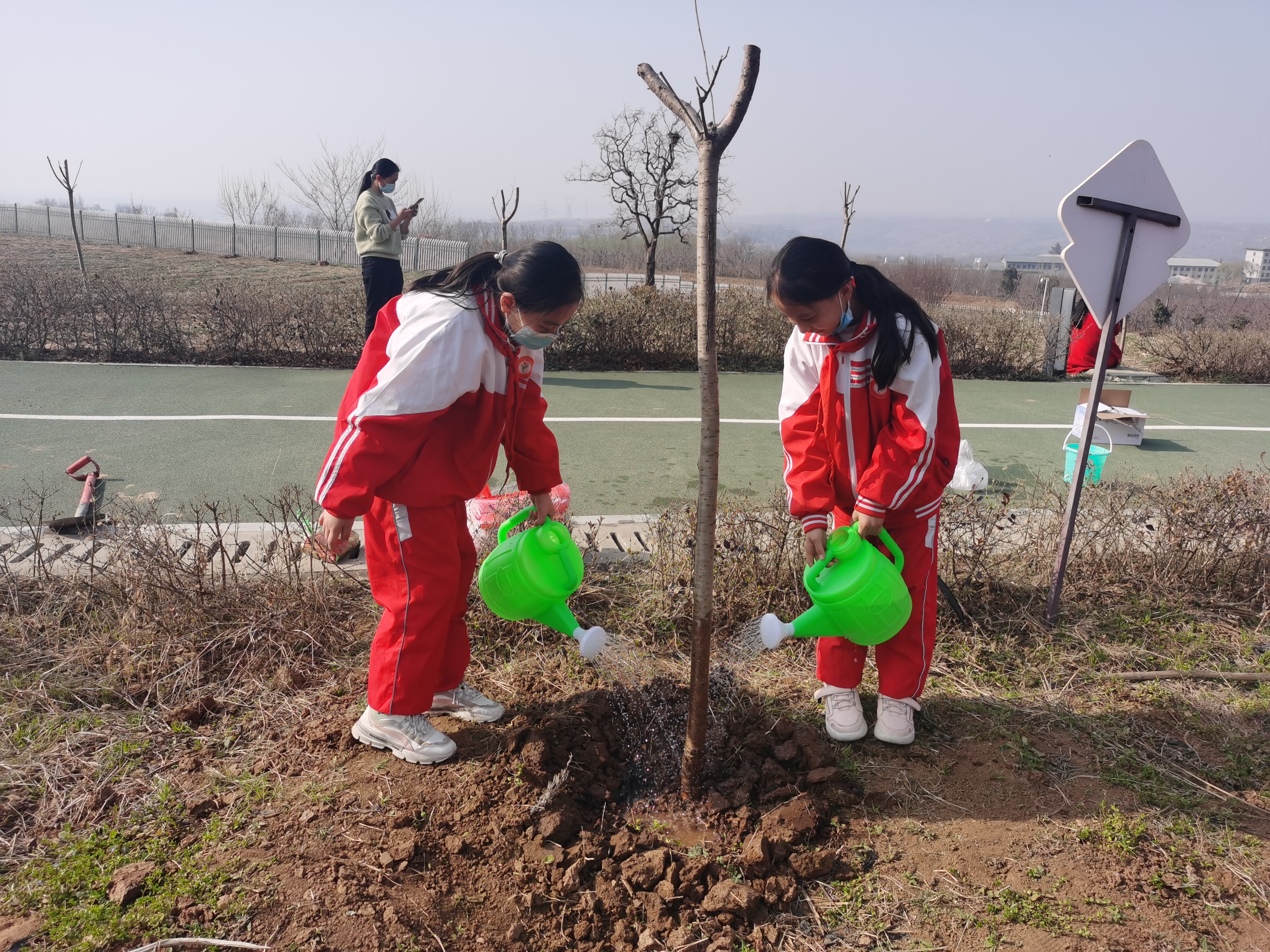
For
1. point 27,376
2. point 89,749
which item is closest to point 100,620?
point 89,749

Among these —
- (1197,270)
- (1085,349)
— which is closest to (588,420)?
(1085,349)

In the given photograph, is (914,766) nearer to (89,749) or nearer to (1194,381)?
(89,749)

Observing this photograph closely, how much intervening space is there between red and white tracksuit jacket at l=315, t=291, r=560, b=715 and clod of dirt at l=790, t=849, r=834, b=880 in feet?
3.84

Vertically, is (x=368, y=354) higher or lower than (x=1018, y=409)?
higher

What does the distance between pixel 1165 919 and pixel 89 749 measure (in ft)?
10.2

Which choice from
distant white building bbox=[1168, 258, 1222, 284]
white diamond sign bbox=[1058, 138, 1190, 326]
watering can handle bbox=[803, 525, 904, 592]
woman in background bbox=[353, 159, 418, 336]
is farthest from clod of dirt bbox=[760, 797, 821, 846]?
distant white building bbox=[1168, 258, 1222, 284]

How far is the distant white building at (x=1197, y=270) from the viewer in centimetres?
7275

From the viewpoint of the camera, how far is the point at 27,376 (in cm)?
798

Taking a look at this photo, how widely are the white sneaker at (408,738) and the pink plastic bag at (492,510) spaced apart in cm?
108

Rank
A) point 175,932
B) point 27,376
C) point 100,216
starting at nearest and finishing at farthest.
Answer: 1. point 175,932
2. point 27,376
3. point 100,216

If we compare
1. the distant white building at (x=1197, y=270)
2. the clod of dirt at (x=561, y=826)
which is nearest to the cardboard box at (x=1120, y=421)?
the clod of dirt at (x=561, y=826)

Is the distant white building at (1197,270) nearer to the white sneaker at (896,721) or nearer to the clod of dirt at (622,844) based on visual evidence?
the white sneaker at (896,721)

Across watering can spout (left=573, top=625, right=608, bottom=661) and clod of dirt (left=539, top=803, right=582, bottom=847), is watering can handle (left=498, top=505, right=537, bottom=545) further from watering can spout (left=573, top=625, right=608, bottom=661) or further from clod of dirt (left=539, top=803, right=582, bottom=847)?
clod of dirt (left=539, top=803, right=582, bottom=847)

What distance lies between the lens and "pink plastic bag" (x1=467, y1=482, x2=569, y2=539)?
3543 millimetres
